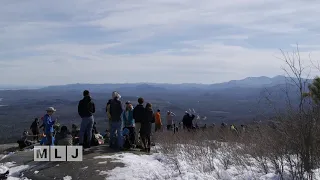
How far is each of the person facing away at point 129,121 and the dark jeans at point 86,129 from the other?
1.36 m

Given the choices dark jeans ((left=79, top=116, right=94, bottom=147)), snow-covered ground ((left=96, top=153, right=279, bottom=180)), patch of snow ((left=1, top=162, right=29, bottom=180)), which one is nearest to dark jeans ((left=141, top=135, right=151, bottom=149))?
snow-covered ground ((left=96, top=153, right=279, bottom=180))

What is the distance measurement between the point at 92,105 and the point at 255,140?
492cm

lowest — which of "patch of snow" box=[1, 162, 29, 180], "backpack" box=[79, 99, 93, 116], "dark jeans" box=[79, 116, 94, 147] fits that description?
"patch of snow" box=[1, 162, 29, 180]

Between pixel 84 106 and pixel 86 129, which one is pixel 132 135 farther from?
pixel 84 106

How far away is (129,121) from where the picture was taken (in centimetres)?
1301

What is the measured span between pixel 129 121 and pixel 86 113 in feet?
6.03

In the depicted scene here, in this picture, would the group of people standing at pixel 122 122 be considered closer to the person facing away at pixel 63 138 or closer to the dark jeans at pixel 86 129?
the dark jeans at pixel 86 129

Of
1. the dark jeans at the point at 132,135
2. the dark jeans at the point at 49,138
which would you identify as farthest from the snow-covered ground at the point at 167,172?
the dark jeans at the point at 49,138

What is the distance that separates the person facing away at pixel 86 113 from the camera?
11.5 meters

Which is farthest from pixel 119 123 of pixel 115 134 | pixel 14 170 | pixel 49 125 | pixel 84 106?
pixel 14 170

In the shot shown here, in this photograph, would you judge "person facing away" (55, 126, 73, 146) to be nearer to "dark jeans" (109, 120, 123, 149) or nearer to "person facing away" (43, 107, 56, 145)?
"person facing away" (43, 107, 56, 145)

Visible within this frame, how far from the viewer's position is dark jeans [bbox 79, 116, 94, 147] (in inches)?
460

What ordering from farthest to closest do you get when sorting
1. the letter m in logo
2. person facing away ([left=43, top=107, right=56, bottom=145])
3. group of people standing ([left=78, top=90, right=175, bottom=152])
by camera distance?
person facing away ([left=43, top=107, right=56, bottom=145])
group of people standing ([left=78, top=90, right=175, bottom=152])
the letter m in logo

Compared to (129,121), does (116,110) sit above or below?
above
